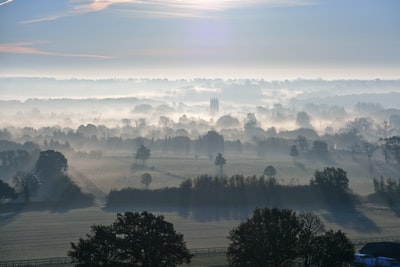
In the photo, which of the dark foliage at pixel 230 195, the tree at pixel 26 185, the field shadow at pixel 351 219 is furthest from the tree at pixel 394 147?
the tree at pixel 26 185

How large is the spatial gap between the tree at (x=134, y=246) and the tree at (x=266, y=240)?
237cm

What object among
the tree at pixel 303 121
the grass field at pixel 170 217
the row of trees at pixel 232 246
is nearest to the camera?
the row of trees at pixel 232 246

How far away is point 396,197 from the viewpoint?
157 ft

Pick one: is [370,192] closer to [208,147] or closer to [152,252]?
[152,252]

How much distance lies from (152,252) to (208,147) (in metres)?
67.7

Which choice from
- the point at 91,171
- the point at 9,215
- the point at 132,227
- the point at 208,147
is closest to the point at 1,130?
the point at 208,147

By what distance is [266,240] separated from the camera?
22609 mm

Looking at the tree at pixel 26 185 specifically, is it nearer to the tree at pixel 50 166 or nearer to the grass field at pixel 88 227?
the tree at pixel 50 166

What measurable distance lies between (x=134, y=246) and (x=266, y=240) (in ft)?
17.9

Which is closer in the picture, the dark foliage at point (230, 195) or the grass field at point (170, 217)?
the grass field at point (170, 217)

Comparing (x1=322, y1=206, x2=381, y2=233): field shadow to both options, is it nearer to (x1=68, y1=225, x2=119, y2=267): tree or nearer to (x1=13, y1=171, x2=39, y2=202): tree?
(x1=68, y1=225, x2=119, y2=267): tree

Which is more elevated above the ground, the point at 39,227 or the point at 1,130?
the point at 1,130

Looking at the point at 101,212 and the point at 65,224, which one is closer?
the point at 65,224

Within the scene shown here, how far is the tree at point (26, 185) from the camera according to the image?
47.0 metres
